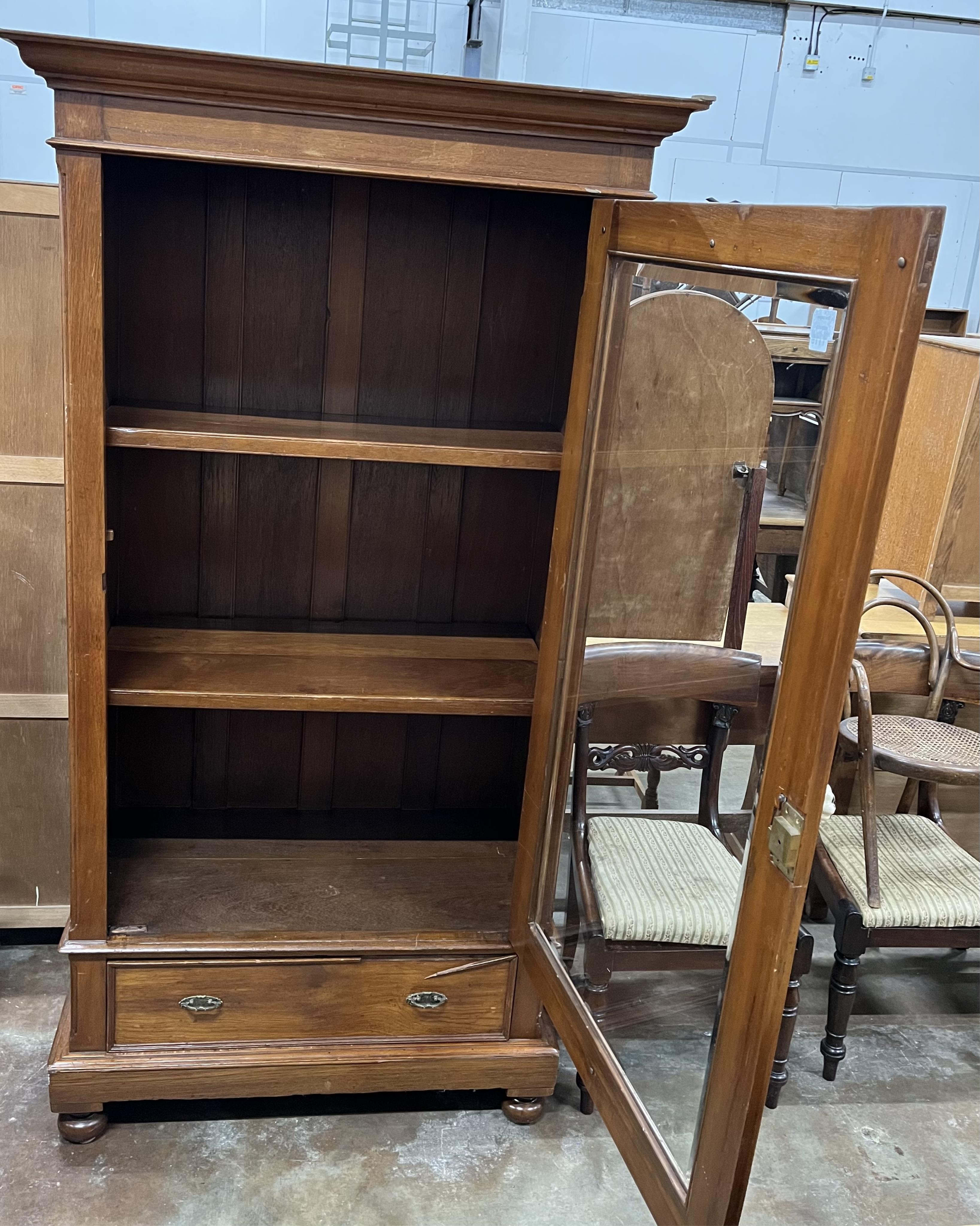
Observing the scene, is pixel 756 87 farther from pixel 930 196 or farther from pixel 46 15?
pixel 46 15

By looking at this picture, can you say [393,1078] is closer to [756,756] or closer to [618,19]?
[756,756]

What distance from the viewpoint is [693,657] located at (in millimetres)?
1426

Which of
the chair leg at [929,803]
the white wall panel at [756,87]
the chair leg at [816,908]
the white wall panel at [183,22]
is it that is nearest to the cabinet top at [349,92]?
the chair leg at [929,803]

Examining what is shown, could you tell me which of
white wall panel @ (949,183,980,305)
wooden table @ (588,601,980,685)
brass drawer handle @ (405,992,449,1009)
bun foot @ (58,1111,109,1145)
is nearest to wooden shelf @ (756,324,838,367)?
wooden table @ (588,601,980,685)

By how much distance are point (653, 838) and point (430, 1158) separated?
82 centimetres

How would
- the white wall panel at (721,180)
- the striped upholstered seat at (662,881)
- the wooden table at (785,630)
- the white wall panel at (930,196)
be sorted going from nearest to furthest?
the wooden table at (785,630) < the striped upholstered seat at (662,881) < the white wall panel at (721,180) < the white wall panel at (930,196)

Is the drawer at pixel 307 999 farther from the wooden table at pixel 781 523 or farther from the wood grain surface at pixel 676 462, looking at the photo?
the wooden table at pixel 781 523

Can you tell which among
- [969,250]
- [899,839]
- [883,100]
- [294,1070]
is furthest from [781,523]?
[969,250]

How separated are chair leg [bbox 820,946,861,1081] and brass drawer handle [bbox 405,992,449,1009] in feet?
2.53

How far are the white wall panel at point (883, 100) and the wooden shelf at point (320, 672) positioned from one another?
4.42 metres

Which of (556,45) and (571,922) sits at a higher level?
(556,45)

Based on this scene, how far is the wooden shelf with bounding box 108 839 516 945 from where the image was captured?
189 centimetres

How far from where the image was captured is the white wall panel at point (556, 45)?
5.05 m

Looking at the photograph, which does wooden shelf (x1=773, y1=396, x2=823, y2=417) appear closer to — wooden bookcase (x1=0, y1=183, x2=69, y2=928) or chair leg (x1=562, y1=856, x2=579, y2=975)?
chair leg (x1=562, y1=856, x2=579, y2=975)
